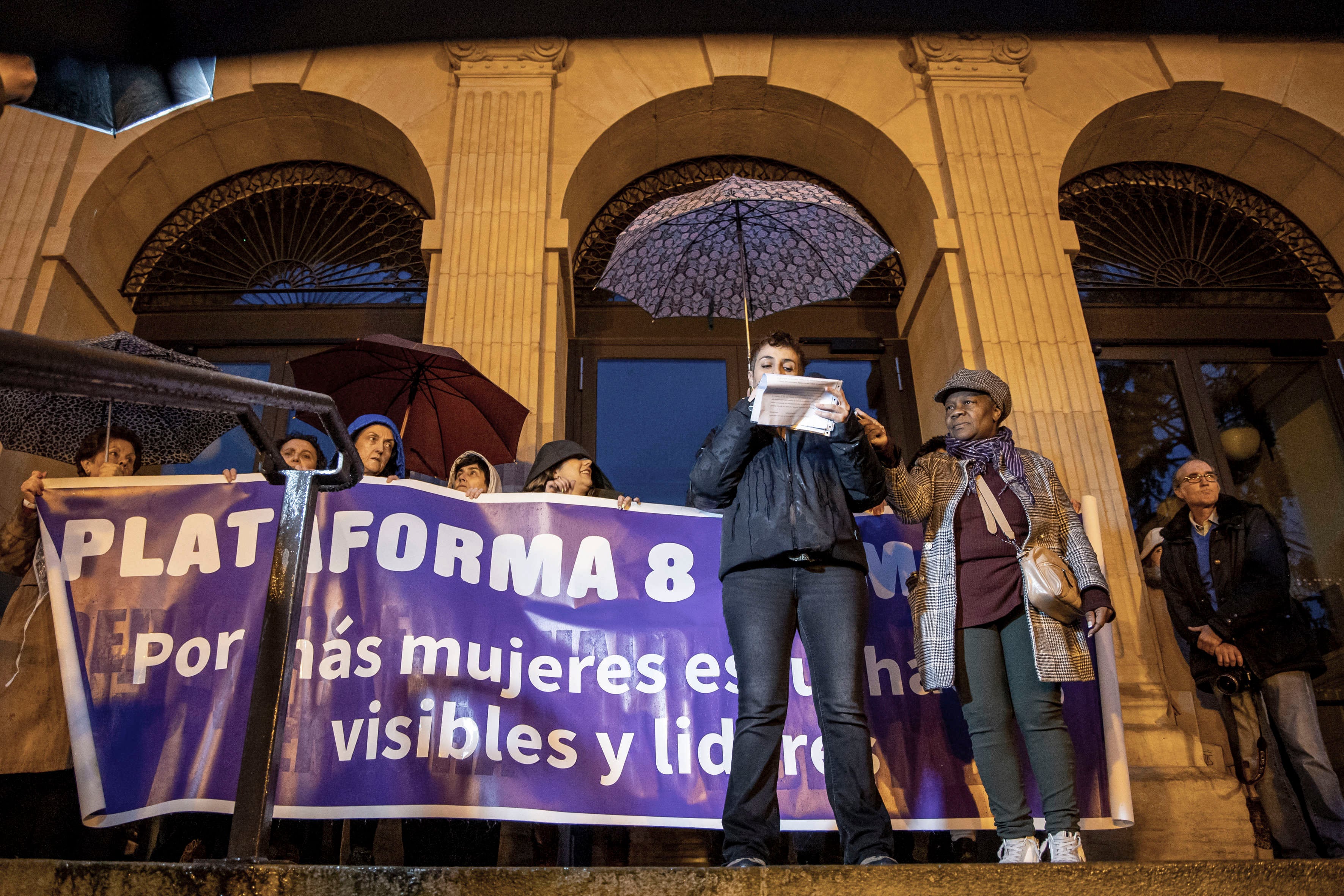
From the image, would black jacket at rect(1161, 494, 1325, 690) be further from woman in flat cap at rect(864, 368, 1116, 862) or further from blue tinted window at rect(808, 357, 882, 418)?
blue tinted window at rect(808, 357, 882, 418)

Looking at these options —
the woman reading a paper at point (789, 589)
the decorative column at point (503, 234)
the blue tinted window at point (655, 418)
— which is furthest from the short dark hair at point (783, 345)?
the blue tinted window at point (655, 418)

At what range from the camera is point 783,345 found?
381 cm

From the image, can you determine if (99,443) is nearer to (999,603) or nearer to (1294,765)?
(999,603)

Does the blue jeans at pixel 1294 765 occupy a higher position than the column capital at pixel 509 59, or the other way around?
the column capital at pixel 509 59

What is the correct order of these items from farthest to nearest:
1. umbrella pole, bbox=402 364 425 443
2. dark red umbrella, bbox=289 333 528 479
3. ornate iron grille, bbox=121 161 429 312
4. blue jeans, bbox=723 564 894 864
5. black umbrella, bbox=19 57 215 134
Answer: ornate iron grille, bbox=121 161 429 312 < umbrella pole, bbox=402 364 425 443 < dark red umbrella, bbox=289 333 528 479 < blue jeans, bbox=723 564 894 864 < black umbrella, bbox=19 57 215 134

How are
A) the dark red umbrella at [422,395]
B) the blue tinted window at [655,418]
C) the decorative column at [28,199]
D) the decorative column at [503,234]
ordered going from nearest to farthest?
the dark red umbrella at [422,395] → the decorative column at [503,234] → the decorative column at [28,199] → the blue tinted window at [655,418]

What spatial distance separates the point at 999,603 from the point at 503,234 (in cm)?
491

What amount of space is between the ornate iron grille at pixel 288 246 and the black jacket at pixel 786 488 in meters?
5.42

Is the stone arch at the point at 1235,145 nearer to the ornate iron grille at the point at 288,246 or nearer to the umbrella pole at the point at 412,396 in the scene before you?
the umbrella pole at the point at 412,396

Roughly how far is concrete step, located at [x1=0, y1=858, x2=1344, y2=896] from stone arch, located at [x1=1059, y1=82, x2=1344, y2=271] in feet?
23.4

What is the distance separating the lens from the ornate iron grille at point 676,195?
8.55 m

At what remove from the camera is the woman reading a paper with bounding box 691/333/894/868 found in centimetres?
316

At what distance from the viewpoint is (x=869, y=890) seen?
2260 millimetres

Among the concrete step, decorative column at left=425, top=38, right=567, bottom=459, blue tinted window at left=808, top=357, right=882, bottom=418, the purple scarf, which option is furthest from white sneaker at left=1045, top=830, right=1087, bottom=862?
blue tinted window at left=808, top=357, right=882, bottom=418
